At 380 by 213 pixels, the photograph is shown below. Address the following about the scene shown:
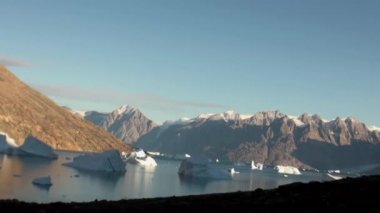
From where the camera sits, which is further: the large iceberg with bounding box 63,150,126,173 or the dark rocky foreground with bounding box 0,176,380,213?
the large iceberg with bounding box 63,150,126,173

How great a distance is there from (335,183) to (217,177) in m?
151

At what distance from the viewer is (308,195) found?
43.8m

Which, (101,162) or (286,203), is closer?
(286,203)

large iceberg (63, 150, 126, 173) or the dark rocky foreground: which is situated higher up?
large iceberg (63, 150, 126, 173)

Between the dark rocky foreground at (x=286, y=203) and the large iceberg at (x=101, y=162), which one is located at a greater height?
the large iceberg at (x=101, y=162)

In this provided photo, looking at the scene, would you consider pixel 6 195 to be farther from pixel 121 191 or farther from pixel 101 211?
pixel 101 211

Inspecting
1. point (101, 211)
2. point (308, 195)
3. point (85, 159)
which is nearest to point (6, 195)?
point (101, 211)

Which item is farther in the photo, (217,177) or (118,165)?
(217,177)

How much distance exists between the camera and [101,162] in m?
180

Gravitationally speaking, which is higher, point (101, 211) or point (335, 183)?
point (335, 183)

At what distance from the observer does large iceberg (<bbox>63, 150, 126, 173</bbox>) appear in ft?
584

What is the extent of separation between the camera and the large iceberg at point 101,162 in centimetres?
17788

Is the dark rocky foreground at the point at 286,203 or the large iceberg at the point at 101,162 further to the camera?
the large iceberg at the point at 101,162

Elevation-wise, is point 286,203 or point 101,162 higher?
point 101,162
